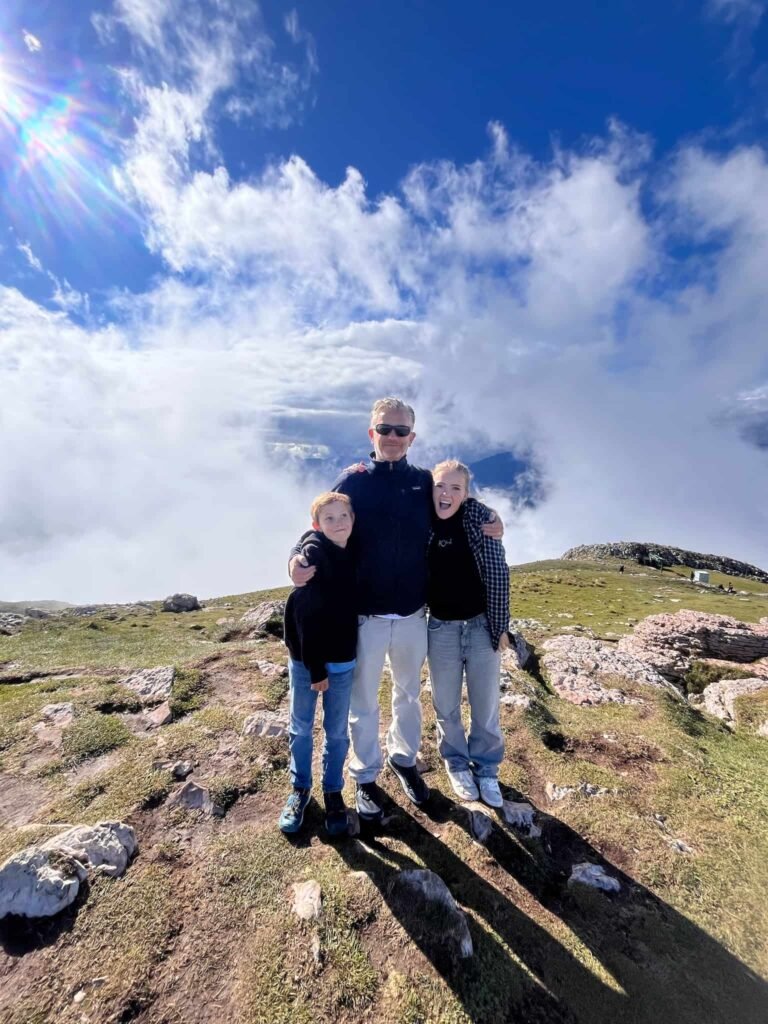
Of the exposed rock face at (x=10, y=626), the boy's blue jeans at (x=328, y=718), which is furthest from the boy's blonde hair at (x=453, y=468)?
the exposed rock face at (x=10, y=626)

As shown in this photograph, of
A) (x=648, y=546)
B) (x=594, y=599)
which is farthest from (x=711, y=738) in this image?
(x=648, y=546)

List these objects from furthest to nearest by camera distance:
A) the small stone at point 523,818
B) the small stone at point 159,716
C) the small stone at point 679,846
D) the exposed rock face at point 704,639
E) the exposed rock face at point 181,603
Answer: the exposed rock face at point 181,603 → the exposed rock face at point 704,639 → the small stone at point 159,716 → the small stone at point 523,818 → the small stone at point 679,846

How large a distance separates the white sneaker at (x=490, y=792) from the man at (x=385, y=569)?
5.80 ft

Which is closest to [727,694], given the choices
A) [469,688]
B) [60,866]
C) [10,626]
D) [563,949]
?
[469,688]

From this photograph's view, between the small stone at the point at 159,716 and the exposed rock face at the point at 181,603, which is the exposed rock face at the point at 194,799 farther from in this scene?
the exposed rock face at the point at 181,603

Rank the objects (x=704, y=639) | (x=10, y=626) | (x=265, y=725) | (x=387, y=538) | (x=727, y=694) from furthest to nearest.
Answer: (x=10, y=626) < (x=704, y=639) < (x=727, y=694) < (x=265, y=725) < (x=387, y=538)

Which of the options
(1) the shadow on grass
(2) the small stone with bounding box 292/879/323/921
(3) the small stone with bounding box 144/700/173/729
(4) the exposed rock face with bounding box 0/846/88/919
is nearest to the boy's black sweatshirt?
(2) the small stone with bounding box 292/879/323/921

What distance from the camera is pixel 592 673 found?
13.6 meters

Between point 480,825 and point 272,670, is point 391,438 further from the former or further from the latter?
point 272,670

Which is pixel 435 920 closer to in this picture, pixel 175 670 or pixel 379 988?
pixel 379 988

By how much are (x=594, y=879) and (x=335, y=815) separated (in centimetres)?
377

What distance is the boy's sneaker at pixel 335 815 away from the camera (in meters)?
6.76

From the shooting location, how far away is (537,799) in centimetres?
810

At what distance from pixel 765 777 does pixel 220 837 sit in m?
10.3
